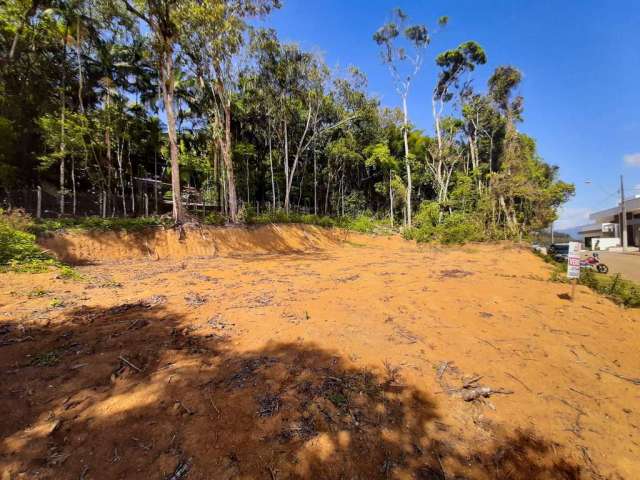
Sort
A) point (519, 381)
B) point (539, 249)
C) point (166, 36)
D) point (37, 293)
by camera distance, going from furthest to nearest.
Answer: point (539, 249)
point (166, 36)
point (37, 293)
point (519, 381)

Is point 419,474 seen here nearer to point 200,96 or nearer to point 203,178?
point 200,96

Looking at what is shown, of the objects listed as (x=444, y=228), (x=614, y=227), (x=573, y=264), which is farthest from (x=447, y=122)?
(x=614, y=227)

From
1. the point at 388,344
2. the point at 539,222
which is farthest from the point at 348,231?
the point at 388,344

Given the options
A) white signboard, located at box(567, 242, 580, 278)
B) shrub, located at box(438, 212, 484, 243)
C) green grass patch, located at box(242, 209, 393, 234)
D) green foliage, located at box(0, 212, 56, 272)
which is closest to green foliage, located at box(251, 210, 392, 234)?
green grass patch, located at box(242, 209, 393, 234)

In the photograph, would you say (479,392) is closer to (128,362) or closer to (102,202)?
(128,362)

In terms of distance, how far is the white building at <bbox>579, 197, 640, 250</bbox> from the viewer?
2733 cm

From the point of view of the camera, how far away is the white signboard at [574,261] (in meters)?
4.88

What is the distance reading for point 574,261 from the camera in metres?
5.00

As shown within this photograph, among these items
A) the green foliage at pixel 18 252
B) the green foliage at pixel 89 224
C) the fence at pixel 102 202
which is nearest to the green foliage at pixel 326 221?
the fence at pixel 102 202

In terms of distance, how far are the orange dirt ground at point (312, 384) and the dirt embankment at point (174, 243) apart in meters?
3.96

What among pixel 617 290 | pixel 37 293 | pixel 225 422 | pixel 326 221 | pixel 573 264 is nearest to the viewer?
pixel 225 422

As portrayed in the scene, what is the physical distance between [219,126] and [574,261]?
14.9 m

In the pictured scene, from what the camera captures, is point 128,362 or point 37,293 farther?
point 37,293

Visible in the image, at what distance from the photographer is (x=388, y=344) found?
3.26 metres
